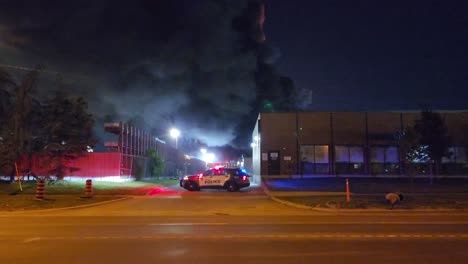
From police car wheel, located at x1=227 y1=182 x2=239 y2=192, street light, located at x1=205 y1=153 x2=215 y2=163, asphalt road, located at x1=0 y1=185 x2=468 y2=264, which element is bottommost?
asphalt road, located at x1=0 y1=185 x2=468 y2=264

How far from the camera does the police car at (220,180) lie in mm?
28594

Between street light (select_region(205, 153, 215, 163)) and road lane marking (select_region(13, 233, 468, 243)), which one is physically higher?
street light (select_region(205, 153, 215, 163))

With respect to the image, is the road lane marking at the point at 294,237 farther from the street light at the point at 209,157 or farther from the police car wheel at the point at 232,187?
the street light at the point at 209,157

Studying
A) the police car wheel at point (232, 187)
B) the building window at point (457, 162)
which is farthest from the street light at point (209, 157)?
the police car wheel at point (232, 187)

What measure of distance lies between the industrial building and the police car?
10.4m

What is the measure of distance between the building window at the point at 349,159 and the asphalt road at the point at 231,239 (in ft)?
72.8

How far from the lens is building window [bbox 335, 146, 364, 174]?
39656mm

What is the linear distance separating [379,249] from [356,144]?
104ft

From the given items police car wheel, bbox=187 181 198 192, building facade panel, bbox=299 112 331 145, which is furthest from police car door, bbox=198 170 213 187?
building facade panel, bbox=299 112 331 145

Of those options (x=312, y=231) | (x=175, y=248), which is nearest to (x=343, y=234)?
(x=312, y=231)

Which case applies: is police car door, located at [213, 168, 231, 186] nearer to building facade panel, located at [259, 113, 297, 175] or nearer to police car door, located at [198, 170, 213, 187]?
police car door, located at [198, 170, 213, 187]

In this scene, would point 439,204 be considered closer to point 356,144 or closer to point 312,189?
point 312,189

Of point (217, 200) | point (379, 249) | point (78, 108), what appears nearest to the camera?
point (379, 249)

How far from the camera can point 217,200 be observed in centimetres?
2311
